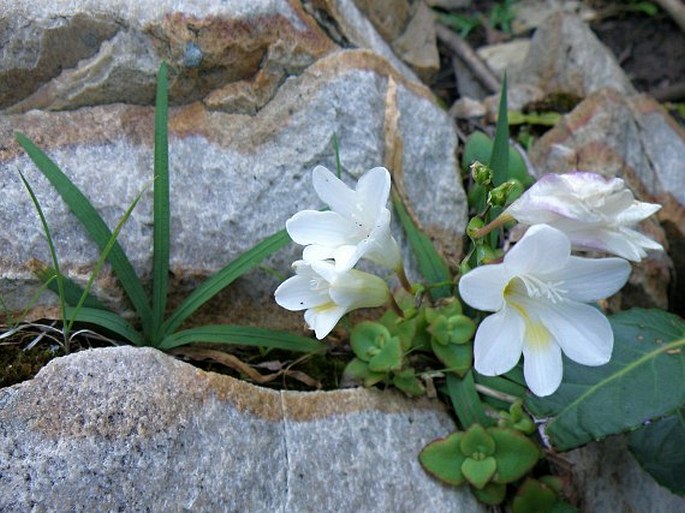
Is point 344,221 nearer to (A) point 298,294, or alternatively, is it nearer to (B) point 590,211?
(A) point 298,294

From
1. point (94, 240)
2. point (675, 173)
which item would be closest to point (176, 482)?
point (94, 240)

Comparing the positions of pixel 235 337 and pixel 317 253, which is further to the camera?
pixel 235 337

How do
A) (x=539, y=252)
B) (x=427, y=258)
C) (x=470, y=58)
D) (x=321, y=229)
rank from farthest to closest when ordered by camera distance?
(x=470, y=58)
(x=427, y=258)
(x=321, y=229)
(x=539, y=252)

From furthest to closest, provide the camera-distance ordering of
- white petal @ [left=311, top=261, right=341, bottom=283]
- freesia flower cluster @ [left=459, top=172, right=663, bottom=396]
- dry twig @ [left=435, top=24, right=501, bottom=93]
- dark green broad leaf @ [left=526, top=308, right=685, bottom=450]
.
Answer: dry twig @ [left=435, top=24, right=501, bottom=93], dark green broad leaf @ [left=526, top=308, right=685, bottom=450], white petal @ [left=311, top=261, right=341, bottom=283], freesia flower cluster @ [left=459, top=172, right=663, bottom=396]

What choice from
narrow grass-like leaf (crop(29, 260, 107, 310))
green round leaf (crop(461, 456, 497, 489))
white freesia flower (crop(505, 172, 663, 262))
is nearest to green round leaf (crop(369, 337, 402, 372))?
green round leaf (crop(461, 456, 497, 489))

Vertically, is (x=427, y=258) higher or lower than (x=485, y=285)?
lower

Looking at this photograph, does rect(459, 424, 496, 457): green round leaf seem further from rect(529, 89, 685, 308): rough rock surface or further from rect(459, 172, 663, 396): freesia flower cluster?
rect(529, 89, 685, 308): rough rock surface

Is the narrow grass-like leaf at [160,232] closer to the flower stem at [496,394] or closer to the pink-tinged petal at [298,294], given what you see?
the pink-tinged petal at [298,294]

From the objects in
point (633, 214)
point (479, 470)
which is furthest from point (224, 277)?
point (633, 214)
